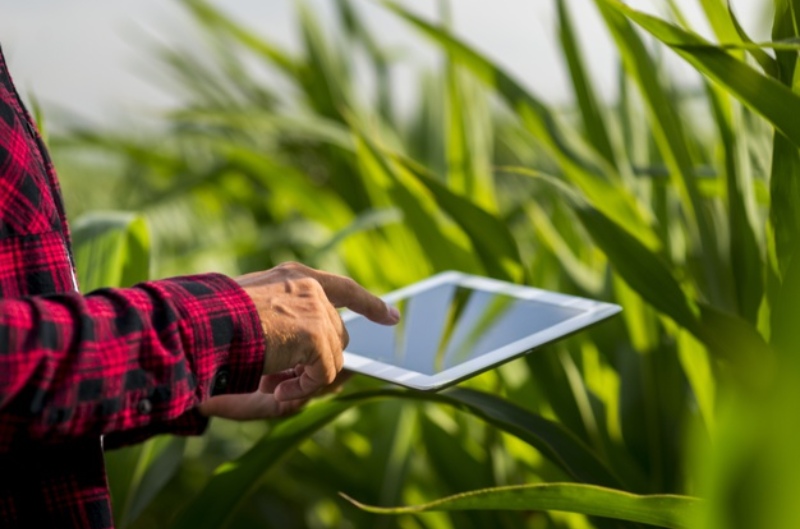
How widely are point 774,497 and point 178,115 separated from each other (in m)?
0.76

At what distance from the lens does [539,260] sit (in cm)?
81

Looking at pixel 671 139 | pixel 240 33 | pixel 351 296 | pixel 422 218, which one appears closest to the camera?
pixel 351 296

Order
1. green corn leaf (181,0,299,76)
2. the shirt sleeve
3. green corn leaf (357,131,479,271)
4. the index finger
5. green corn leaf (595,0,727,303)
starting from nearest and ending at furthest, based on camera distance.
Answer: the shirt sleeve → the index finger → green corn leaf (595,0,727,303) → green corn leaf (357,131,479,271) → green corn leaf (181,0,299,76)

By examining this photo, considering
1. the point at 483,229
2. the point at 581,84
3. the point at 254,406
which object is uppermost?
the point at 581,84

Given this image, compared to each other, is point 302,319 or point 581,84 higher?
point 581,84

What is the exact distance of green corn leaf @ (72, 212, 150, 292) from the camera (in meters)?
0.62

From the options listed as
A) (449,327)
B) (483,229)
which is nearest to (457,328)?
(449,327)

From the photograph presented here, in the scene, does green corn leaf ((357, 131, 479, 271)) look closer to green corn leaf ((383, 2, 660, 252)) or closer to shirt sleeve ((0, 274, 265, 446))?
green corn leaf ((383, 2, 660, 252))

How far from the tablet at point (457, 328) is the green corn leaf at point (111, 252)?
6.1 inches

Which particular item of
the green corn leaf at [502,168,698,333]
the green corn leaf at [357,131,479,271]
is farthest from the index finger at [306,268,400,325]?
the green corn leaf at [357,131,479,271]

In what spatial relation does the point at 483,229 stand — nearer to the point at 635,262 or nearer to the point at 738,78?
the point at 635,262

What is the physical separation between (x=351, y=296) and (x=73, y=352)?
0.50 ft

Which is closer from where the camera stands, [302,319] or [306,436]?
[302,319]

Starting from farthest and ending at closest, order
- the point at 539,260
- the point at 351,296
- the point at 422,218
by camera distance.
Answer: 1. the point at 539,260
2. the point at 422,218
3. the point at 351,296
